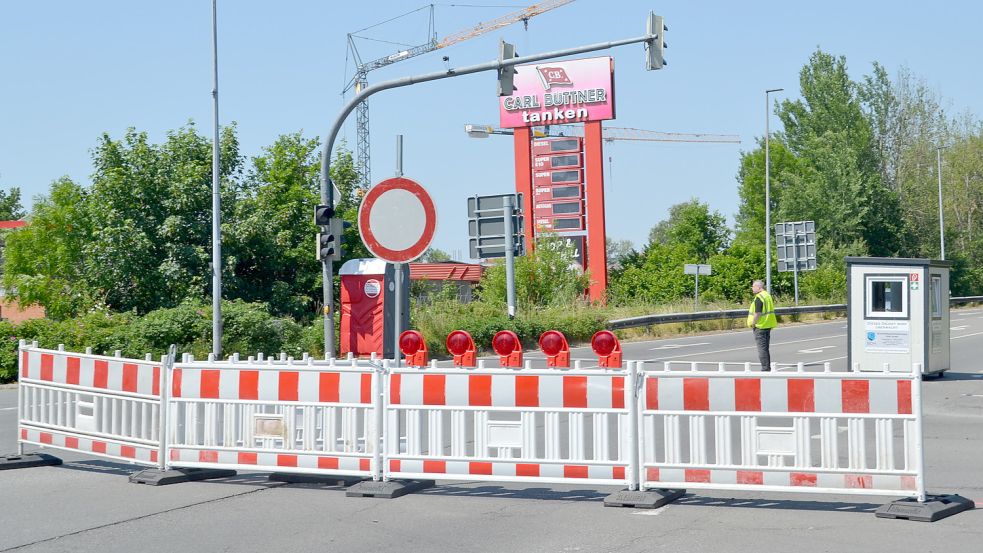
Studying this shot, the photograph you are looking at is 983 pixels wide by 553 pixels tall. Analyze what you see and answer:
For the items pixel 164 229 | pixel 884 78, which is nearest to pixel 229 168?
pixel 164 229

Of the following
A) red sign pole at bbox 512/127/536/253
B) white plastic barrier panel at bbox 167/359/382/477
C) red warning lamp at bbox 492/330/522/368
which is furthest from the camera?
red sign pole at bbox 512/127/536/253

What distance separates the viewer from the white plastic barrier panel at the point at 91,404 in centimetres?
918

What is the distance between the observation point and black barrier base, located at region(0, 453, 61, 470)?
10.0 m

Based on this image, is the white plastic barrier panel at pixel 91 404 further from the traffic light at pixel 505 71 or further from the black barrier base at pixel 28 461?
the traffic light at pixel 505 71

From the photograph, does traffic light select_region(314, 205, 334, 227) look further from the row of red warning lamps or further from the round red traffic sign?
the round red traffic sign

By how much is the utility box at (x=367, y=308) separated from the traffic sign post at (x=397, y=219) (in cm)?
1506

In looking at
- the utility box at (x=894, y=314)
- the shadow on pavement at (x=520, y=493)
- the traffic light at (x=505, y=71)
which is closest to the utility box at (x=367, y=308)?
the traffic light at (x=505, y=71)

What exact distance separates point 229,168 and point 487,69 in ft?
55.9

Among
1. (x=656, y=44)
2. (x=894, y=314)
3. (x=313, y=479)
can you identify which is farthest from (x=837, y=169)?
(x=313, y=479)

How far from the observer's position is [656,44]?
16156 millimetres

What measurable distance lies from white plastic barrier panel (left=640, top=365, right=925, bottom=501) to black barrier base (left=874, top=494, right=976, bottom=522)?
0.36 ft

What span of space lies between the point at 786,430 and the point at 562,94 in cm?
4408

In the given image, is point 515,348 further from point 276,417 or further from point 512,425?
point 276,417

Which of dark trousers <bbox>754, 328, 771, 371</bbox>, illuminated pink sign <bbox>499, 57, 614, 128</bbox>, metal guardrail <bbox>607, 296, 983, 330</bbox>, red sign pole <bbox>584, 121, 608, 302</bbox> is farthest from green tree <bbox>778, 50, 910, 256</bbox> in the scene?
dark trousers <bbox>754, 328, 771, 371</bbox>
